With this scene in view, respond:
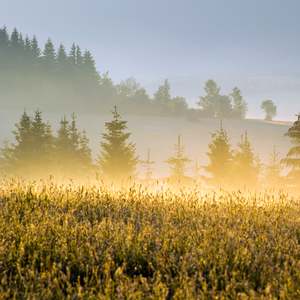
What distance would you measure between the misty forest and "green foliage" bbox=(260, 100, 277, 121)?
30cm

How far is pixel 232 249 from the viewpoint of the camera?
338 centimetres

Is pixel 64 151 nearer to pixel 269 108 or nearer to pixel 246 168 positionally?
pixel 246 168

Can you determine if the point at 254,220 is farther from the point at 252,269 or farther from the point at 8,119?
the point at 8,119

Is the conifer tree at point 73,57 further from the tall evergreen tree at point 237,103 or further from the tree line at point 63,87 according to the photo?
the tall evergreen tree at point 237,103

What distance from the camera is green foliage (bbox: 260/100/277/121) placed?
3049 inches

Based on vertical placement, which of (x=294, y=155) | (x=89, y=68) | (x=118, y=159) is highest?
(x=89, y=68)

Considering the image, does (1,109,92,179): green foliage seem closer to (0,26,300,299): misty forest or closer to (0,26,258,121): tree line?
(0,26,300,299): misty forest

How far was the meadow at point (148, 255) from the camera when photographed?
2533 millimetres

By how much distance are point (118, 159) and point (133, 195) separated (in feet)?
69.9

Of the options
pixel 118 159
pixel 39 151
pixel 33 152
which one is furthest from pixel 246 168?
pixel 33 152

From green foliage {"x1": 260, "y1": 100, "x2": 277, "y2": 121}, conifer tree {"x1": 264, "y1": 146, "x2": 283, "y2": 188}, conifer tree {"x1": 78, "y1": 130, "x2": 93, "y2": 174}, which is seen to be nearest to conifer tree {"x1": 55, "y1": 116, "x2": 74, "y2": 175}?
conifer tree {"x1": 78, "y1": 130, "x2": 93, "y2": 174}

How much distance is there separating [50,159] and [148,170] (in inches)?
464

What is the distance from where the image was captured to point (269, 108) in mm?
77438

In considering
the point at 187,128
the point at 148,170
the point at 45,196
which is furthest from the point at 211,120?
the point at 45,196
